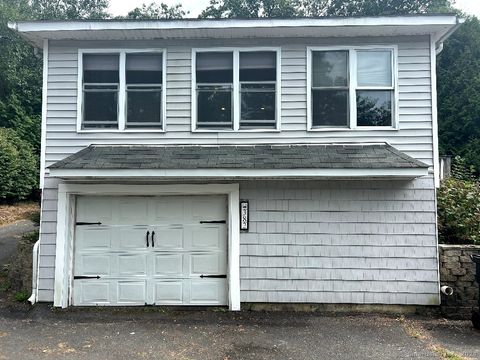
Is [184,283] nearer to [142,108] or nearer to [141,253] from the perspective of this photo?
[141,253]

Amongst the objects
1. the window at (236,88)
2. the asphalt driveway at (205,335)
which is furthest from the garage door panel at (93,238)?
the window at (236,88)

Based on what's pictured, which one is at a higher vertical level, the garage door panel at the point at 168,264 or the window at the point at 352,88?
the window at the point at 352,88

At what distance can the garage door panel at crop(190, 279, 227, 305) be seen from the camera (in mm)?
7047

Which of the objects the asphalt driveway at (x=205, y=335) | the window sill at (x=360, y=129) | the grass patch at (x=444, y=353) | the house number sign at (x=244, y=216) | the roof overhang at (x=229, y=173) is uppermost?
the window sill at (x=360, y=129)

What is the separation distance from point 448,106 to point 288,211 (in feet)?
54.2

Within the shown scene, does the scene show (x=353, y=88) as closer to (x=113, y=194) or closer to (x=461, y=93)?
(x=113, y=194)

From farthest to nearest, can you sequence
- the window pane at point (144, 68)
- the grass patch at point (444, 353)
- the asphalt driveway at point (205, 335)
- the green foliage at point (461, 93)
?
the green foliage at point (461, 93)
the window pane at point (144, 68)
the asphalt driveway at point (205, 335)
the grass patch at point (444, 353)

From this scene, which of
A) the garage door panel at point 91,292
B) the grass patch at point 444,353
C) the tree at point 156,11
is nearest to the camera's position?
the grass patch at point 444,353

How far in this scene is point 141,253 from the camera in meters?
7.10

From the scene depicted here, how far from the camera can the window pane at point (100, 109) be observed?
23.9 feet

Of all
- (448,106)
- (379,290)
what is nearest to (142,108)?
(379,290)

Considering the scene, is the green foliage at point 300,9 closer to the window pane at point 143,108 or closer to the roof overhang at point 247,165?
the window pane at point 143,108

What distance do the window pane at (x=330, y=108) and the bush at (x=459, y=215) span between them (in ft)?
8.68

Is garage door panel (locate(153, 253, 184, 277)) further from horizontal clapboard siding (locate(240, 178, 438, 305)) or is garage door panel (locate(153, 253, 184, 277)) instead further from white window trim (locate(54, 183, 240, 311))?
horizontal clapboard siding (locate(240, 178, 438, 305))
